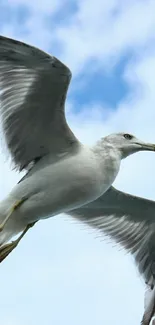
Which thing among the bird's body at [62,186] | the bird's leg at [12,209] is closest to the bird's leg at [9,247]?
the bird's body at [62,186]

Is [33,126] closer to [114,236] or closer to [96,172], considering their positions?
[96,172]

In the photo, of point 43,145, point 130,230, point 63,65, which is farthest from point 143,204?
point 63,65

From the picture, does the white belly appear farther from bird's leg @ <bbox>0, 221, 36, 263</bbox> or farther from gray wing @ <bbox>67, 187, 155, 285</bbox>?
gray wing @ <bbox>67, 187, 155, 285</bbox>

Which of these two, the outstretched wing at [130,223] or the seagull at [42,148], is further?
the outstretched wing at [130,223]

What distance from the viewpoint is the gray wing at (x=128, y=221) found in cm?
1231

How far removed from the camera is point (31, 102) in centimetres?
1028

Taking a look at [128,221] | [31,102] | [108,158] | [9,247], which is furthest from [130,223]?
[31,102]

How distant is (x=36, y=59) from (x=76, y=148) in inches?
46.5

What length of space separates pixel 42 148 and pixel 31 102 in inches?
24.5

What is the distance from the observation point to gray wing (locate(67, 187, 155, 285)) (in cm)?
1231

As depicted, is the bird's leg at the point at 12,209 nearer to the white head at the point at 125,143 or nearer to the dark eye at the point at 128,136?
the white head at the point at 125,143

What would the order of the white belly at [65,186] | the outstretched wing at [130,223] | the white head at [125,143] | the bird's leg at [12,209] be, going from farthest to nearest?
the outstretched wing at [130,223], the white head at [125,143], the bird's leg at [12,209], the white belly at [65,186]

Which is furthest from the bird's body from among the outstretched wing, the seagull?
the outstretched wing

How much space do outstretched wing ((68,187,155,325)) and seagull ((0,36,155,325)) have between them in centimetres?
174
